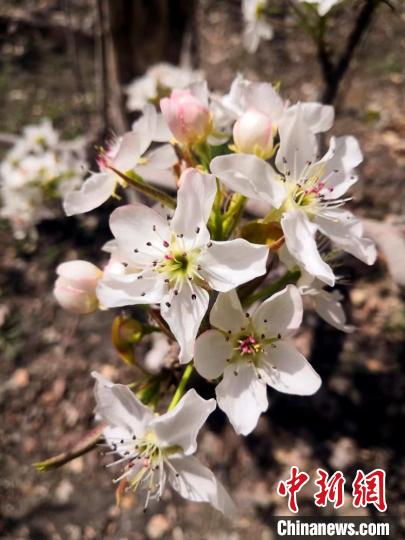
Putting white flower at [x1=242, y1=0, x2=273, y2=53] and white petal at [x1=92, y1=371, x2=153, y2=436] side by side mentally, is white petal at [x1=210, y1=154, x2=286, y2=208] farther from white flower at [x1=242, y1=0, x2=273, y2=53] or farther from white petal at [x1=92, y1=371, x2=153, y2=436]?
white flower at [x1=242, y1=0, x2=273, y2=53]

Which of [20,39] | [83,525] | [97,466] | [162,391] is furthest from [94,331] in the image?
[20,39]

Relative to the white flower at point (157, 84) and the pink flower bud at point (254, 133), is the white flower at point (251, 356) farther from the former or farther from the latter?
the white flower at point (157, 84)

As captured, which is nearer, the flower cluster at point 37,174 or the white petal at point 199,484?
the white petal at point 199,484

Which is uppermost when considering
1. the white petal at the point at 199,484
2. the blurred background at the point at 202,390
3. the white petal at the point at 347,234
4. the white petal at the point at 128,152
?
the white petal at the point at 128,152

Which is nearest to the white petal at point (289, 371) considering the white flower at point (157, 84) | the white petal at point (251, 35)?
the white petal at point (251, 35)

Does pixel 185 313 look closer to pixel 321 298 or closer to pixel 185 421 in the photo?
pixel 185 421

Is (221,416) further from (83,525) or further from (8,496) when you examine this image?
(8,496)
